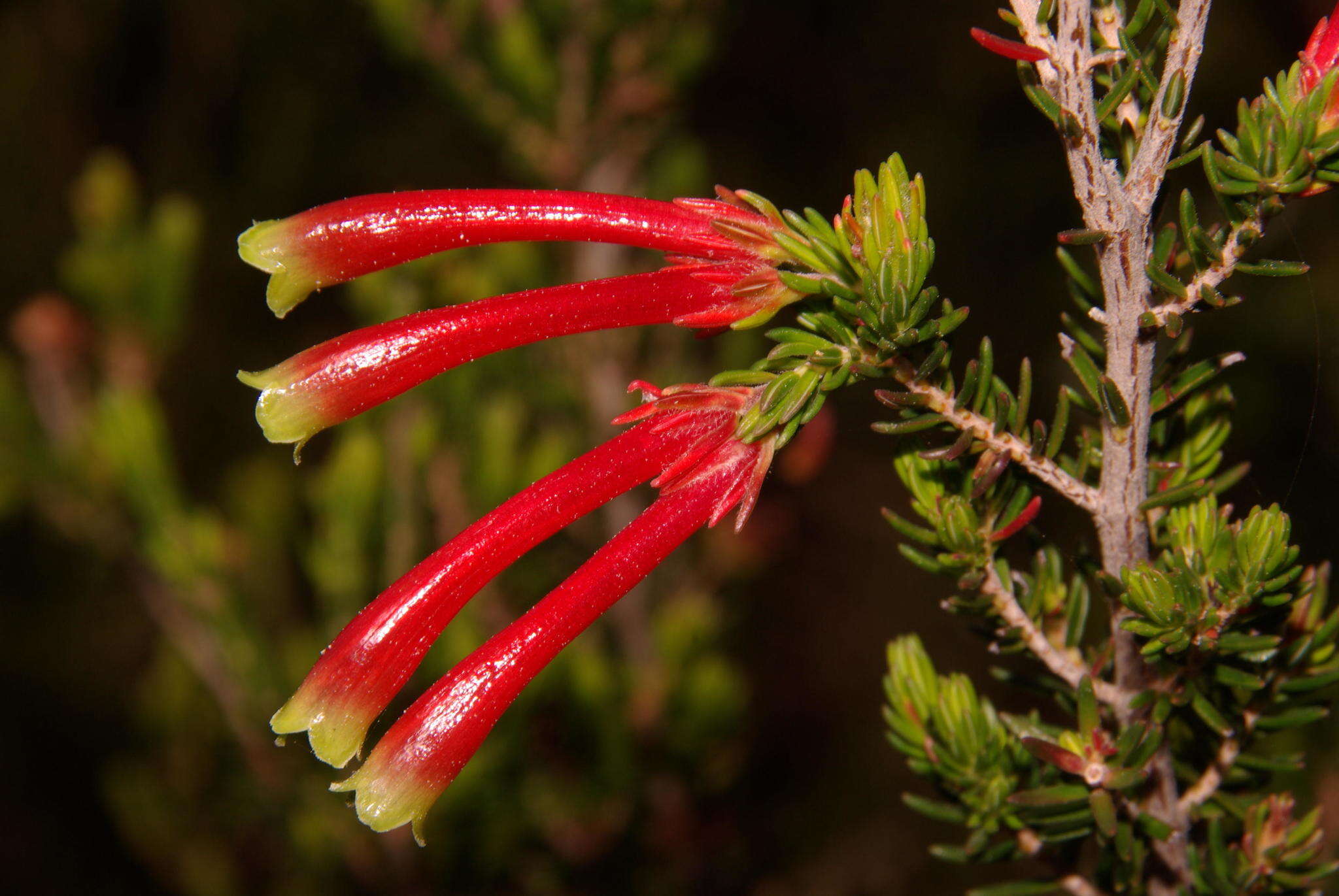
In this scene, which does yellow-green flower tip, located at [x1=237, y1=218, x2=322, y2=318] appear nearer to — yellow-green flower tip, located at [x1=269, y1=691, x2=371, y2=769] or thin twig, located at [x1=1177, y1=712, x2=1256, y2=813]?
yellow-green flower tip, located at [x1=269, y1=691, x2=371, y2=769]

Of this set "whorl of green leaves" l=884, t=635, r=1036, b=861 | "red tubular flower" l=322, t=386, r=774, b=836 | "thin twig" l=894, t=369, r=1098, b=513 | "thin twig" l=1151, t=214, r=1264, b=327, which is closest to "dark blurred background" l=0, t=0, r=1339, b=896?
"thin twig" l=1151, t=214, r=1264, b=327

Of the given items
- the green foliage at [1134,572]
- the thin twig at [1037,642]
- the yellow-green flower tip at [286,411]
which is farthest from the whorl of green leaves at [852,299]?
the yellow-green flower tip at [286,411]

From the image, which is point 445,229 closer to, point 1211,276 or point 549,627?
point 549,627

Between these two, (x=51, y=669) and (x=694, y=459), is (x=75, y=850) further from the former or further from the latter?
(x=694, y=459)

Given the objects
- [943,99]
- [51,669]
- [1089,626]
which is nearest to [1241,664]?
[1089,626]

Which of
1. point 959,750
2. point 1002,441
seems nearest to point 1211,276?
point 1002,441

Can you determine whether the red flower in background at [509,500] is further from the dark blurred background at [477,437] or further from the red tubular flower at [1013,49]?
the dark blurred background at [477,437]
